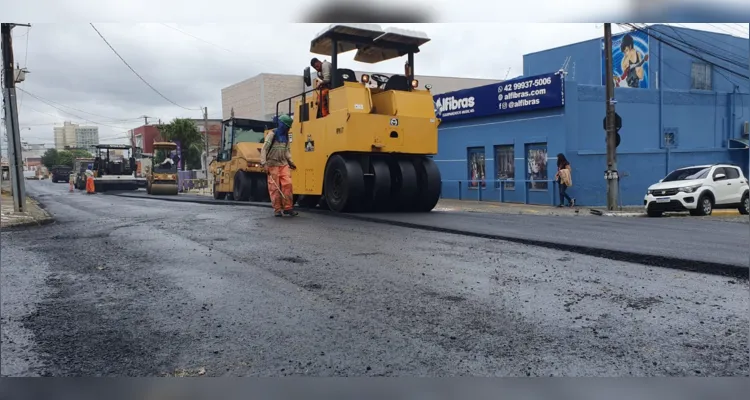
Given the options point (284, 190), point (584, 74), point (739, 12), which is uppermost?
point (584, 74)

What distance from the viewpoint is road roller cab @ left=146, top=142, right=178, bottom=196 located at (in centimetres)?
2759

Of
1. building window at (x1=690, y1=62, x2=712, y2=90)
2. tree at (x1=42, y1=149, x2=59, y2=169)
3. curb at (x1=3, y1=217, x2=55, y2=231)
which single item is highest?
building window at (x1=690, y1=62, x2=712, y2=90)

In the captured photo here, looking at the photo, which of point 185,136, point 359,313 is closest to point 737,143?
point 359,313

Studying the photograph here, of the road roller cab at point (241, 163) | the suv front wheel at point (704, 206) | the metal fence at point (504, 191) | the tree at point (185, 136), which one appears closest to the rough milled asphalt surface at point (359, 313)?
the suv front wheel at point (704, 206)

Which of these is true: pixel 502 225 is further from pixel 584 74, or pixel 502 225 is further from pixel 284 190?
pixel 584 74

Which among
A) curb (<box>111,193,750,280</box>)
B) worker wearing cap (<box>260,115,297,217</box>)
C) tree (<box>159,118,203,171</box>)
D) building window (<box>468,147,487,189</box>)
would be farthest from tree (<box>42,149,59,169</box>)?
tree (<box>159,118,203,171</box>)

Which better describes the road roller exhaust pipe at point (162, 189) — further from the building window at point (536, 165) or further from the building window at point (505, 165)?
the building window at point (536, 165)

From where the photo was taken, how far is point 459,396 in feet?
8.86

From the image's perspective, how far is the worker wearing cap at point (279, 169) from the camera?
415 inches

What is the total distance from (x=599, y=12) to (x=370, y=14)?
3.39 ft

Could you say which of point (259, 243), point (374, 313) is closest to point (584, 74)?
point (259, 243)

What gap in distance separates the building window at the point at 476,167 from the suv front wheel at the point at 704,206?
842 cm

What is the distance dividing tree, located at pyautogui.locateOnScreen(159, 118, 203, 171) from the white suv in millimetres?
40425

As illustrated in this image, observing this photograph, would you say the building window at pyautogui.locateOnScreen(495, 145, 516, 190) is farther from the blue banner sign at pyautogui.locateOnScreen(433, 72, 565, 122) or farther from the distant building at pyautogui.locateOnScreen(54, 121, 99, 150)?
the distant building at pyautogui.locateOnScreen(54, 121, 99, 150)
